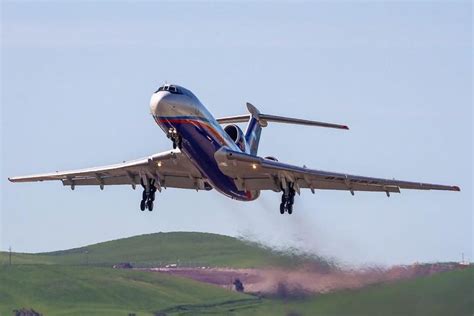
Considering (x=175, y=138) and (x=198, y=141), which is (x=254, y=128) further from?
(x=175, y=138)

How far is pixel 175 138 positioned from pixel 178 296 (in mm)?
28656

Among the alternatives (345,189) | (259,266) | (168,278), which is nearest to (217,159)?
(345,189)

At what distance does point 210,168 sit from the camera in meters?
58.1

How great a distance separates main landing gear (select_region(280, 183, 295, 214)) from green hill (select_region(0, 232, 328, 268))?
12.5m

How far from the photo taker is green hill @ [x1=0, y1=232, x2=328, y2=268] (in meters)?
82.9

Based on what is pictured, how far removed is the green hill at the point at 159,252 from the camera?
272ft

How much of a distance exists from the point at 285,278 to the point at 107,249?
1271 inches

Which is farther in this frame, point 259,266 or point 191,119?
point 259,266

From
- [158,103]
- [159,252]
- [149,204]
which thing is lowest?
[159,252]

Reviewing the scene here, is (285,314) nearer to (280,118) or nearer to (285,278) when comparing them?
(285,278)

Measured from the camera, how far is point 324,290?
62344mm

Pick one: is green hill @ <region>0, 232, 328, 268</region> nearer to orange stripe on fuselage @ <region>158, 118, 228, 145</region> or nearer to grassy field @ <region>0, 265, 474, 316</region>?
grassy field @ <region>0, 265, 474, 316</region>

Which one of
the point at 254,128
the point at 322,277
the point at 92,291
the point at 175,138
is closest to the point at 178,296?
the point at 92,291

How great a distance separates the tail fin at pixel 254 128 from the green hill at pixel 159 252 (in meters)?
9.26
